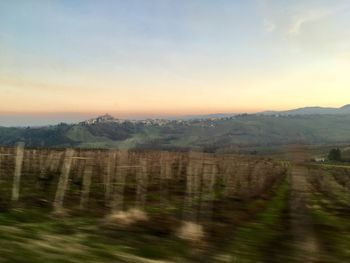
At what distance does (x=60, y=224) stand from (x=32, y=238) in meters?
3.95

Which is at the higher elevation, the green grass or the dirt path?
the dirt path

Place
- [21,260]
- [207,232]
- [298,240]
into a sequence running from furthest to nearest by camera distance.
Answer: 1. [207,232]
2. [298,240]
3. [21,260]

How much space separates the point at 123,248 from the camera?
11289mm

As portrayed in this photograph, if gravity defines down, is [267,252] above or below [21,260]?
below

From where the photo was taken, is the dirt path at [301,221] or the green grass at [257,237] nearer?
the dirt path at [301,221]

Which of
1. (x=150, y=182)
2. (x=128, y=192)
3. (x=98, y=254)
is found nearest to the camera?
(x=98, y=254)

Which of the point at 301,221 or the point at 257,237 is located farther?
the point at 257,237

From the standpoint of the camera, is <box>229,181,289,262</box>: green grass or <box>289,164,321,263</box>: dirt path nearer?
<box>289,164,321,263</box>: dirt path

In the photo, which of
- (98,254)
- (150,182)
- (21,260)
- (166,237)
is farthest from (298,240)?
(150,182)

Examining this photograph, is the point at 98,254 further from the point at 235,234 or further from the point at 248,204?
the point at 248,204

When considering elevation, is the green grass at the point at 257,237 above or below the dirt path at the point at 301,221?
below

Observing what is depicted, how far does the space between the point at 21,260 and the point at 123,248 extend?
3604mm

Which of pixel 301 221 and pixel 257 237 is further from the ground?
pixel 301 221

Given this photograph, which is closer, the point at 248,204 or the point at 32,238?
the point at 32,238
